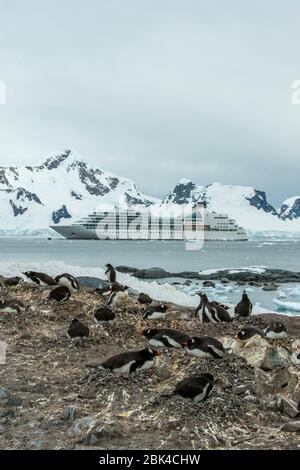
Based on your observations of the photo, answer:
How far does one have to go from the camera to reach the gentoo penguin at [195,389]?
21.9ft

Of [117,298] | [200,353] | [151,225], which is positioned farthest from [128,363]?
[151,225]

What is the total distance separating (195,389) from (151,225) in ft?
477

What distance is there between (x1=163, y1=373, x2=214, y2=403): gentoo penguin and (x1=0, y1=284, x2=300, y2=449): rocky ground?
86 millimetres

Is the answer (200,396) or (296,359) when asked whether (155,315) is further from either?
(200,396)

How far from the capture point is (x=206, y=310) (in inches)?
493

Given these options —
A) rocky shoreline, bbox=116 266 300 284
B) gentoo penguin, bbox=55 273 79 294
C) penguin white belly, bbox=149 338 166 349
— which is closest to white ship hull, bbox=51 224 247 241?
rocky shoreline, bbox=116 266 300 284

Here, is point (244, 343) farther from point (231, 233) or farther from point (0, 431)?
point (231, 233)

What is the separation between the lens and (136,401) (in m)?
7.13

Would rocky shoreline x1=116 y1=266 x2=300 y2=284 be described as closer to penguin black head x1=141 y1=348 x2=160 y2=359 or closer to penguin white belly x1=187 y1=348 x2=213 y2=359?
penguin white belly x1=187 y1=348 x2=213 y2=359

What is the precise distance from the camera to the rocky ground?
611 centimetres

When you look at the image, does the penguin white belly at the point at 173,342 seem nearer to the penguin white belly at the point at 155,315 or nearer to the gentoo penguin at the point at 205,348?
the gentoo penguin at the point at 205,348

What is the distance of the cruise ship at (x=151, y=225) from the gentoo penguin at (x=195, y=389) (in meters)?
136

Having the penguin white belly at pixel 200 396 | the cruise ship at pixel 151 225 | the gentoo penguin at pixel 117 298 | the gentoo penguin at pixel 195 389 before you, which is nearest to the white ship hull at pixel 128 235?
the cruise ship at pixel 151 225
